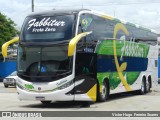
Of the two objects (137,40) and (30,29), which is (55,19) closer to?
(30,29)

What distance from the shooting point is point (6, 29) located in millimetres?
53844

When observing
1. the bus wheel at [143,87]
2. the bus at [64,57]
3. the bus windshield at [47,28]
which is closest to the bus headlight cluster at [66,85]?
the bus at [64,57]

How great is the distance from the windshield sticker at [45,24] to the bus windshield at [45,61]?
30.3 inches

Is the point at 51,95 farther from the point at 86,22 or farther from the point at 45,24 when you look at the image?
the point at 86,22

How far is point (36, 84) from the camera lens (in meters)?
16.8

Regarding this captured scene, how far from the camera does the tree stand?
53125mm

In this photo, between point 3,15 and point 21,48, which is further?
point 3,15

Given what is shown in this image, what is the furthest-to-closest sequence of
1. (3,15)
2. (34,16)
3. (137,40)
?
(3,15) < (137,40) < (34,16)

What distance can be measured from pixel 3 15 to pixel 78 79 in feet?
130

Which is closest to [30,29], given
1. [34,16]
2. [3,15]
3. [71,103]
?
[34,16]

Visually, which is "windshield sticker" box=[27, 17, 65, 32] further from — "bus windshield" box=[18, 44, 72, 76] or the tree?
the tree

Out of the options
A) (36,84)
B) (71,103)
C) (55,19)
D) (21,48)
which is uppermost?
(55,19)

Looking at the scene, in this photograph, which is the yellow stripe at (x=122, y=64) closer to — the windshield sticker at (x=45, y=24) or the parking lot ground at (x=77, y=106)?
the parking lot ground at (x=77, y=106)

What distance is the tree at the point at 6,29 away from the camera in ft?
174
